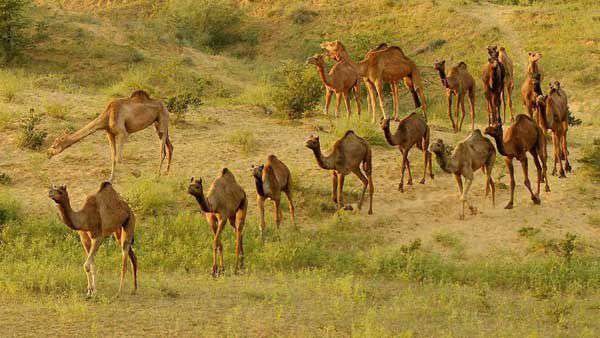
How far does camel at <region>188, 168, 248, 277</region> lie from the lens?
465 inches

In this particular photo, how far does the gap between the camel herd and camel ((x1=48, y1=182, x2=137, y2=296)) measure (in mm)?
11

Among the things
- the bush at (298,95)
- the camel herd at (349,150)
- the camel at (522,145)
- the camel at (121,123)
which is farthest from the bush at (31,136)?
the camel at (522,145)

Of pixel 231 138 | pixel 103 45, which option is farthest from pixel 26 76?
pixel 231 138

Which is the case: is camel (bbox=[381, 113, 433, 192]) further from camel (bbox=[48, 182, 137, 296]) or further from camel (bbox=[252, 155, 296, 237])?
camel (bbox=[48, 182, 137, 296])

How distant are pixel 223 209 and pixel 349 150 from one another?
10.7ft

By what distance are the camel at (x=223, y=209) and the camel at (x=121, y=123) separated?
3.44 meters

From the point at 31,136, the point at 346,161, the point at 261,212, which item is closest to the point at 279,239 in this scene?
the point at 261,212

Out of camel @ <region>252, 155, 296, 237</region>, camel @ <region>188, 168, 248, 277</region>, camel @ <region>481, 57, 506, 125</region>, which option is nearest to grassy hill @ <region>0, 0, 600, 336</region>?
camel @ <region>188, 168, 248, 277</region>

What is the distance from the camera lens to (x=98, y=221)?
10.4 m

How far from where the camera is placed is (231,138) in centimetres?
1789

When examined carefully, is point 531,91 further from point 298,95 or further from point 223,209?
point 223,209

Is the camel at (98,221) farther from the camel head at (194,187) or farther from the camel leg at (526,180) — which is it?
the camel leg at (526,180)

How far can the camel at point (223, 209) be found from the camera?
38.8 feet

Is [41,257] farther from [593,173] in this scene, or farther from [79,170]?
[593,173]
